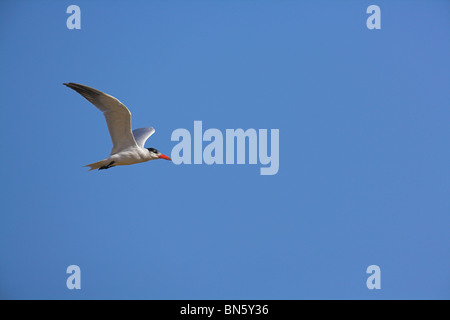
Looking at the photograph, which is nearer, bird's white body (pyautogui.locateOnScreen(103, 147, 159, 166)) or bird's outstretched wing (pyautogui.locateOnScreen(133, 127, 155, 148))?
bird's white body (pyautogui.locateOnScreen(103, 147, 159, 166))

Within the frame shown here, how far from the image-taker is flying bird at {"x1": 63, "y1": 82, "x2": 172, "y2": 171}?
7.98m

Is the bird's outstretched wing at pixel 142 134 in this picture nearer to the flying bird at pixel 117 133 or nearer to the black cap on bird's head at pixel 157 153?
the flying bird at pixel 117 133

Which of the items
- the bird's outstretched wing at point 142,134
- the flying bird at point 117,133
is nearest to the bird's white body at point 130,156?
the flying bird at point 117,133

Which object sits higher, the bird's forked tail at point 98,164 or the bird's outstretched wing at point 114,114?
the bird's outstretched wing at point 114,114

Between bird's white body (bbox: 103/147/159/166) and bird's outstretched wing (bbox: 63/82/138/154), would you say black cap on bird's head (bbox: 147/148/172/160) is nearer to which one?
bird's white body (bbox: 103/147/159/166)

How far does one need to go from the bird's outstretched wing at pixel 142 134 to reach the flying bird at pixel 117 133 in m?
0.29

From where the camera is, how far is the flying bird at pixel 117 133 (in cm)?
798

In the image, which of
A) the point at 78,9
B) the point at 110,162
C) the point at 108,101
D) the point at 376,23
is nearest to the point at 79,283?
the point at 110,162

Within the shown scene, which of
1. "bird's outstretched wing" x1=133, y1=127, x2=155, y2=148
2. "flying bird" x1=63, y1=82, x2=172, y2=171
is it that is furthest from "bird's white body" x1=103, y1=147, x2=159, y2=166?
"bird's outstretched wing" x1=133, y1=127, x2=155, y2=148

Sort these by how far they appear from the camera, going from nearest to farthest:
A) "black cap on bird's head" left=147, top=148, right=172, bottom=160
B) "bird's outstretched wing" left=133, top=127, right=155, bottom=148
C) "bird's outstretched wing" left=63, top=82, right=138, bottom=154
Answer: "bird's outstretched wing" left=63, top=82, right=138, bottom=154, "black cap on bird's head" left=147, top=148, right=172, bottom=160, "bird's outstretched wing" left=133, top=127, right=155, bottom=148

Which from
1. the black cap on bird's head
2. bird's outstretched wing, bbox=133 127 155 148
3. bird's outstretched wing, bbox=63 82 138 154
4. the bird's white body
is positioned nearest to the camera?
bird's outstretched wing, bbox=63 82 138 154
